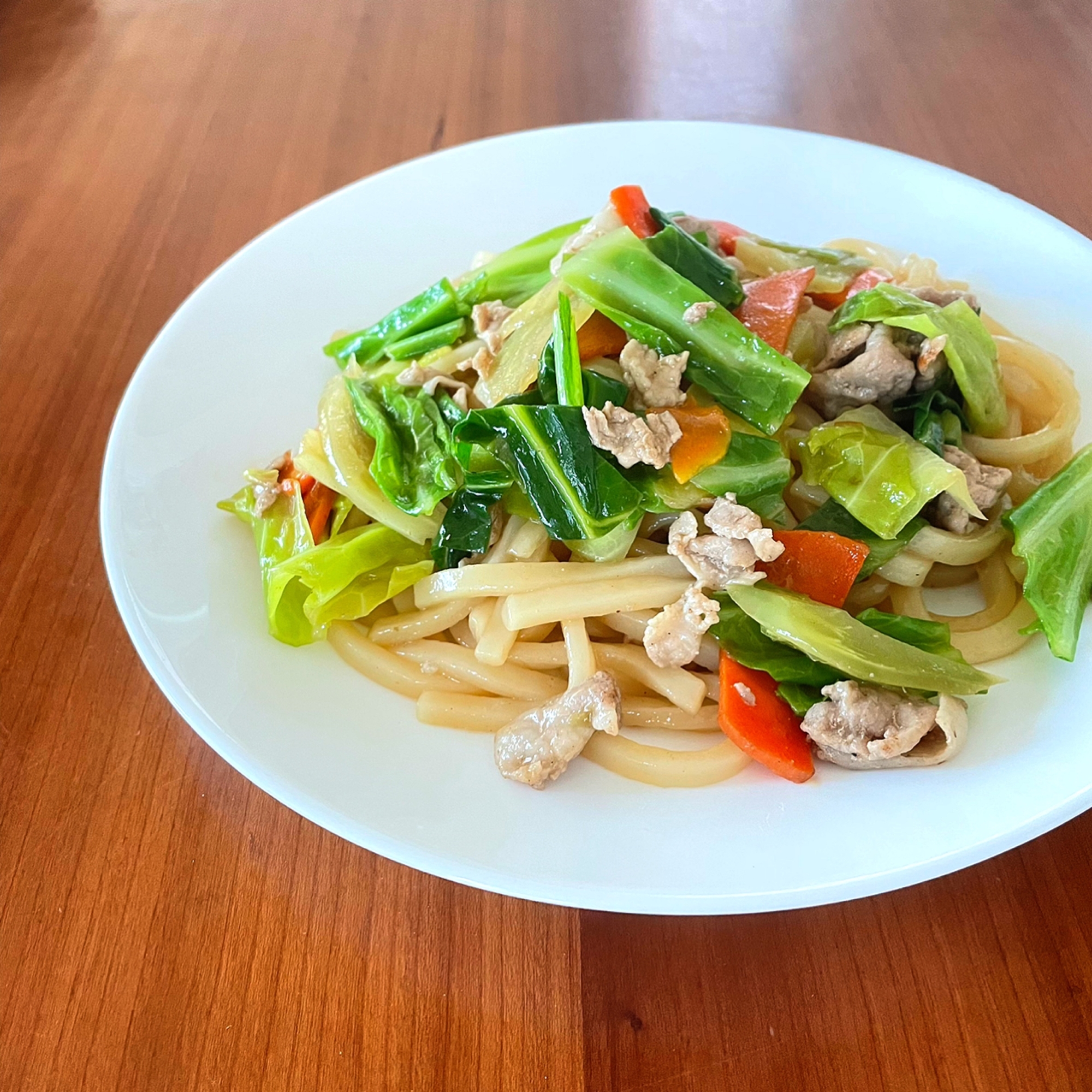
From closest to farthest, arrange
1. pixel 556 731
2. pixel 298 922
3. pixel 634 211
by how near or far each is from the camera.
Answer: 1. pixel 298 922
2. pixel 556 731
3. pixel 634 211

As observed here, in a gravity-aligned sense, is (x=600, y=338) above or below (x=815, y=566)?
above

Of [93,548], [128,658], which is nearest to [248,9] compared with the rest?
[93,548]

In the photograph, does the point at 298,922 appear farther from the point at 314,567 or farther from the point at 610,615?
the point at 610,615

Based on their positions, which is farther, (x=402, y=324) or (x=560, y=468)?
(x=402, y=324)

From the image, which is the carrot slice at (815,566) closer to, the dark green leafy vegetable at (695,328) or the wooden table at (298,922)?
the dark green leafy vegetable at (695,328)

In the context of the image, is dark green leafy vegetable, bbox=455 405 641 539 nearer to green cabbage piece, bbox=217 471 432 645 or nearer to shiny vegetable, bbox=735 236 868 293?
green cabbage piece, bbox=217 471 432 645

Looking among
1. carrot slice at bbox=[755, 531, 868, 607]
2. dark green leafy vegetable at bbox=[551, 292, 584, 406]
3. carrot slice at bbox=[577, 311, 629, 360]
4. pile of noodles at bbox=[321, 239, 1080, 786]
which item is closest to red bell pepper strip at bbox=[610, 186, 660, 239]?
carrot slice at bbox=[577, 311, 629, 360]

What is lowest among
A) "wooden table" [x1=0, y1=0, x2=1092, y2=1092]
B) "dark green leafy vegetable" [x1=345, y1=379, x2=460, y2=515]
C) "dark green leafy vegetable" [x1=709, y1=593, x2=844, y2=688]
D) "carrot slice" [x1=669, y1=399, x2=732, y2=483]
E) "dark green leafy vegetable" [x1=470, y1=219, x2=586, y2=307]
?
"wooden table" [x1=0, y1=0, x2=1092, y2=1092]

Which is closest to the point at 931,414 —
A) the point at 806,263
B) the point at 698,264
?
the point at 806,263

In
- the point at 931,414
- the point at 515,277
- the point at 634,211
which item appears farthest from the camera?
the point at 515,277
